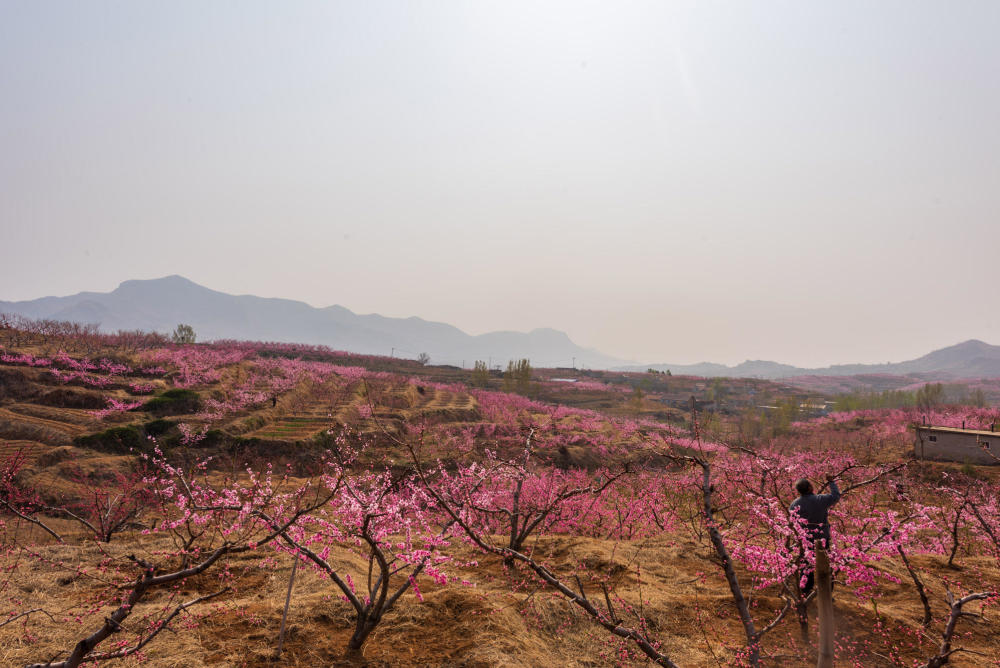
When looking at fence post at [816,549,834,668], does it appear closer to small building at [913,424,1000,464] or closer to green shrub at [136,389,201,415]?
green shrub at [136,389,201,415]

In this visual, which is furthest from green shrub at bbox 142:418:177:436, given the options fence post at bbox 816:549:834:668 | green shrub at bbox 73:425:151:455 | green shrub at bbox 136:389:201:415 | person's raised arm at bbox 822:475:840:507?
fence post at bbox 816:549:834:668

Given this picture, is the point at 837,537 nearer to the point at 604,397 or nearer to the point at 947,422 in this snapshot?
the point at 947,422

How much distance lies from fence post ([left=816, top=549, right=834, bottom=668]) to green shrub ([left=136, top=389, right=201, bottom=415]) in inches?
1180

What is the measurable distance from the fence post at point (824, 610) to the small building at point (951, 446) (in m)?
32.2

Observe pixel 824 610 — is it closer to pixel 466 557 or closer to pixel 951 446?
pixel 466 557

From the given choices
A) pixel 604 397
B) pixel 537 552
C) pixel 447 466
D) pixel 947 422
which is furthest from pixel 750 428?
pixel 537 552

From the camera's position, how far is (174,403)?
24.9m

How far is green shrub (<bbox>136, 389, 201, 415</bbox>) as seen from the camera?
956 inches

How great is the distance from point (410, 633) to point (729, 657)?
420 centimetres

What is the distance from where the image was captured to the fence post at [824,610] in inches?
117

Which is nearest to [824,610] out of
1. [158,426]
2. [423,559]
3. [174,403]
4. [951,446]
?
[423,559]

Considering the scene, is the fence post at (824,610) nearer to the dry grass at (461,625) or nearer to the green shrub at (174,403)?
the dry grass at (461,625)

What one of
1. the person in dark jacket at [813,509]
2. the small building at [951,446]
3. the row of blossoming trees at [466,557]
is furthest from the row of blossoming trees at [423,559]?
the small building at [951,446]

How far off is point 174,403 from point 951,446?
154 feet
